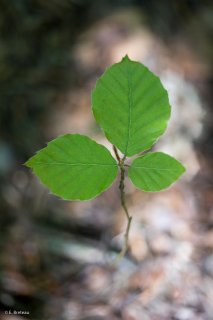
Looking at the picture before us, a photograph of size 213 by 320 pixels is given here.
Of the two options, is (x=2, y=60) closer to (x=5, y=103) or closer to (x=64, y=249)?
(x=5, y=103)

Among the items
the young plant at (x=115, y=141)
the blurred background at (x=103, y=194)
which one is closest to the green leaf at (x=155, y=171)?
the young plant at (x=115, y=141)

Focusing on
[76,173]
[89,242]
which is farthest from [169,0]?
[76,173]

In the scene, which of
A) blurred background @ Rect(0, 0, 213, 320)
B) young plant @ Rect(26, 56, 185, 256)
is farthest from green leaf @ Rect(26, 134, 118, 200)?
blurred background @ Rect(0, 0, 213, 320)

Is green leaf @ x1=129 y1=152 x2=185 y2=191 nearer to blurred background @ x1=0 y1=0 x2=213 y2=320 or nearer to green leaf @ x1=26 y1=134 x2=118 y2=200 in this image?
green leaf @ x1=26 y1=134 x2=118 y2=200

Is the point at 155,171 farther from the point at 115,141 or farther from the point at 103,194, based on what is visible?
the point at 103,194

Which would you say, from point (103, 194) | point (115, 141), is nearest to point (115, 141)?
point (115, 141)

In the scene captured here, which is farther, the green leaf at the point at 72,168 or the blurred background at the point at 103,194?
the blurred background at the point at 103,194

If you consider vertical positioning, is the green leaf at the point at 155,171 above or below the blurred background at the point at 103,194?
below

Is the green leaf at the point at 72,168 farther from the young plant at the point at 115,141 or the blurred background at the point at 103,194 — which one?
the blurred background at the point at 103,194
